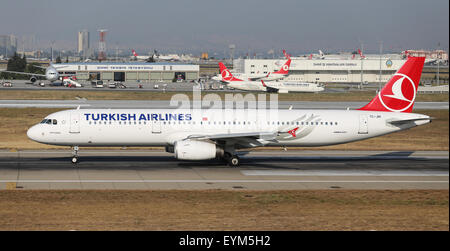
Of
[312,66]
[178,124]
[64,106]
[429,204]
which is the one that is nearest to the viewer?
[429,204]

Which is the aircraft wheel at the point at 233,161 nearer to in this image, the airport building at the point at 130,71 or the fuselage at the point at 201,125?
the fuselage at the point at 201,125

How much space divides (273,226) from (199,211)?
4056 mm

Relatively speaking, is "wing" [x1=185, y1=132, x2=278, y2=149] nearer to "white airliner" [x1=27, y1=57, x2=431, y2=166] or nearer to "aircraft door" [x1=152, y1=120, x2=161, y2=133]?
"white airliner" [x1=27, y1=57, x2=431, y2=166]

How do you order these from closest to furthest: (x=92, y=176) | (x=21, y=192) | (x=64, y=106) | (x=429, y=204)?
(x=429, y=204)
(x=21, y=192)
(x=92, y=176)
(x=64, y=106)

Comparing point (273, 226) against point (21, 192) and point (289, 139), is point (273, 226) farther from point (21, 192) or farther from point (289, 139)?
point (289, 139)

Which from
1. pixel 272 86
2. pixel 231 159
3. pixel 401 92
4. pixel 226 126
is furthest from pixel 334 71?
pixel 231 159

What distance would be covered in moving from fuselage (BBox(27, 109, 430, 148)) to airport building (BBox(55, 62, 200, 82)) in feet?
425

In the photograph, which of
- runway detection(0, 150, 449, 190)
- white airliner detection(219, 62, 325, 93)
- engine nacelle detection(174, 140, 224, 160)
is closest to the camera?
runway detection(0, 150, 449, 190)

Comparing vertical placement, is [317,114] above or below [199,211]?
above

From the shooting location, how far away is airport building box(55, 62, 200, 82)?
16638 centimetres

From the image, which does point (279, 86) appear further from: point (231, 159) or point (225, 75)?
point (231, 159)

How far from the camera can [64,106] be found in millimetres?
72438

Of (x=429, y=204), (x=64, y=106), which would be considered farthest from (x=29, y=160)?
(x=64, y=106)

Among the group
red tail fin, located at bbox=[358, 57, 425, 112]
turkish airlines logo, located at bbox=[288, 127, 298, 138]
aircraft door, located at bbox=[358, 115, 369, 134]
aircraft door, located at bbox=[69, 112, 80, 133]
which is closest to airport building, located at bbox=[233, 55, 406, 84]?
red tail fin, located at bbox=[358, 57, 425, 112]
